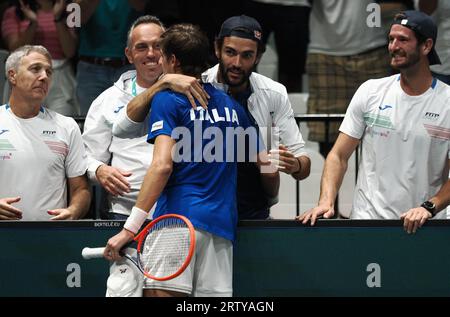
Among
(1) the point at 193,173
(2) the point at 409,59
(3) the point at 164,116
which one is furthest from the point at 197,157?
(2) the point at 409,59

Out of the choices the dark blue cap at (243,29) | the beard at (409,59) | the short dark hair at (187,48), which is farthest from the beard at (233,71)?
the beard at (409,59)

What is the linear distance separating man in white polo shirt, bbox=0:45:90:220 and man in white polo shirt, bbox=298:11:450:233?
1.48 meters

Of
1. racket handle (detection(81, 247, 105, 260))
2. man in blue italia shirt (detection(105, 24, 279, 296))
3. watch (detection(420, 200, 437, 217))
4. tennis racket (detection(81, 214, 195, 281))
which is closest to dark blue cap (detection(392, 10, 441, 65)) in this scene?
watch (detection(420, 200, 437, 217))

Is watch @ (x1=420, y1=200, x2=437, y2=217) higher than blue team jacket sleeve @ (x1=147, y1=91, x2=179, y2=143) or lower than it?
lower

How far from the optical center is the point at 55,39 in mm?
8492

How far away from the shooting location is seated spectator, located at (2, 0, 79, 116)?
27.7 feet

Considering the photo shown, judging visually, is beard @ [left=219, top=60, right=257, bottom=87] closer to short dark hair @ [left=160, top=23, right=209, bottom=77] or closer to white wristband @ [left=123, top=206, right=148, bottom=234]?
short dark hair @ [left=160, top=23, right=209, bottom=77]

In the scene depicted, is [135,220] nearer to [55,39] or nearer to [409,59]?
[409,59]

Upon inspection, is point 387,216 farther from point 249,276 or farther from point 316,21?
point 316,21

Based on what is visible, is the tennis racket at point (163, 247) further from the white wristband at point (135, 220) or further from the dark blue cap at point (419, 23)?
the dark blue cap at point (419, 23)

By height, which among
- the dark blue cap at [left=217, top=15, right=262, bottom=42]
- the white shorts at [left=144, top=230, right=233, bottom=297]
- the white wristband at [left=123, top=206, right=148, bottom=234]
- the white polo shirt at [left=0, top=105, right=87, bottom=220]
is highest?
the dark blue cap at [left=217, top=15, right=262, bottom=42]

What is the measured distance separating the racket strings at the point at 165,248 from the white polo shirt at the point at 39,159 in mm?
1243

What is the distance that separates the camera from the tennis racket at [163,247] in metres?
5.41

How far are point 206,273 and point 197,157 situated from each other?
593 mm
